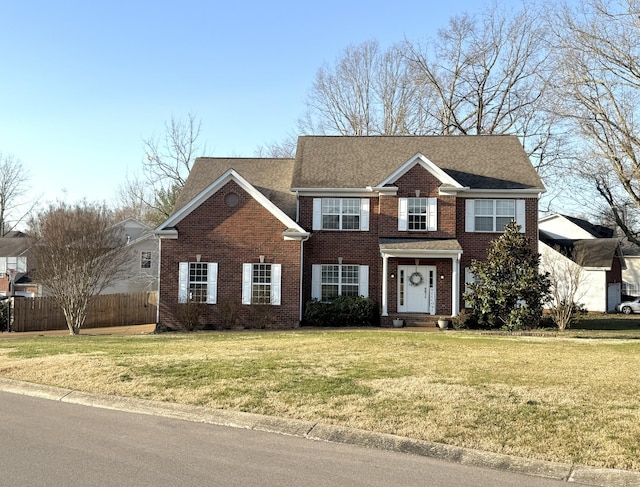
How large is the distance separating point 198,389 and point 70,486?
3.85 metres

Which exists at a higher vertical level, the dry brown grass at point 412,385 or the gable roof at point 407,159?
the gable roof at point 407,159

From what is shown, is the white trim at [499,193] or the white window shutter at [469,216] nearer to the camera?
the white trim at [499,193]

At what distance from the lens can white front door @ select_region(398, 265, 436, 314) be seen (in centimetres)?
2503

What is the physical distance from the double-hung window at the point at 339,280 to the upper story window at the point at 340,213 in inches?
66.7

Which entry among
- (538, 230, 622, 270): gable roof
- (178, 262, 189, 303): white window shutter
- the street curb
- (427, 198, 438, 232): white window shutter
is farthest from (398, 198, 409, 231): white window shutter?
(538, 230, 622, 270): gable roof

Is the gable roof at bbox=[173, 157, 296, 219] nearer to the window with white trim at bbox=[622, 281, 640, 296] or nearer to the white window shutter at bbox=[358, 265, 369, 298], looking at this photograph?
the white window shutter at bbox=[358, 265, 369, 298]

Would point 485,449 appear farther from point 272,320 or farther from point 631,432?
point 272,320

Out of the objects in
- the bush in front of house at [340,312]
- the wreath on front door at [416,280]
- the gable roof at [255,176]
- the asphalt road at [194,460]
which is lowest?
the asphalt road at [194,460]

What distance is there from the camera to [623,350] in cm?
1531

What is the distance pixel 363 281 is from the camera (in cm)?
2544

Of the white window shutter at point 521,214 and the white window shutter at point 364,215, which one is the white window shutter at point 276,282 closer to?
the white window shutter at point 364,215

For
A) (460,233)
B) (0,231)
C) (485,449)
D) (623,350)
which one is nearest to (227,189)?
(460,233)

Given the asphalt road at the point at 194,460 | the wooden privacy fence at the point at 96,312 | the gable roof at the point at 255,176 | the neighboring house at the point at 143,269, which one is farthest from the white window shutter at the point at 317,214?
the asphalt road at the point at 194,460

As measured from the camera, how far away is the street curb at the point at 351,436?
18.8ft
